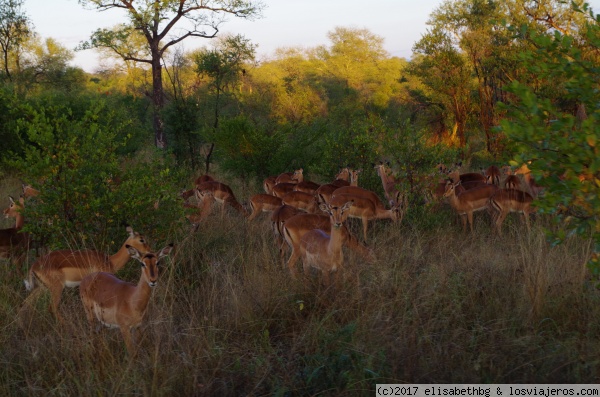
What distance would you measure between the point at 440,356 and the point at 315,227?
3261 mm

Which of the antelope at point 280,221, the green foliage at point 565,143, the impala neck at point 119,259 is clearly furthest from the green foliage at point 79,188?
the green foliage at point 565,143

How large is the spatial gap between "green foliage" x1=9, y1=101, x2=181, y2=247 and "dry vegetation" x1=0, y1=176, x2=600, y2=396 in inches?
20.6

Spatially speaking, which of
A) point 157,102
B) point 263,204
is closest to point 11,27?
point 157,102

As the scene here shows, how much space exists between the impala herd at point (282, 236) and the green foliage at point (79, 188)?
0.98 feet

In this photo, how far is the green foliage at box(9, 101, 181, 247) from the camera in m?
5.44

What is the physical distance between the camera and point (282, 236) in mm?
7238

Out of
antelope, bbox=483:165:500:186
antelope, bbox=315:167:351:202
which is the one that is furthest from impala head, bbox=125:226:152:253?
antelope, bbox=483:165:500:186

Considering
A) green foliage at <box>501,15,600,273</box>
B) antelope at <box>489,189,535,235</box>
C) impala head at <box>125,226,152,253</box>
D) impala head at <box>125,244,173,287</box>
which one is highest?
green foliage at <box>501,15,600,273</box>

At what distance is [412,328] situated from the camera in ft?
12.9

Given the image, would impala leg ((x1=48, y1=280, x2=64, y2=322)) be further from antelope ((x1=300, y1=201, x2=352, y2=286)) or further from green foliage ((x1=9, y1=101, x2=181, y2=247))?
antelope ((x1=300, y1=201, x2=352, y2=286))

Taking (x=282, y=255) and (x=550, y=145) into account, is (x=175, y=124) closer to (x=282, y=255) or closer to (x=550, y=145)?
(x=282, y=255)

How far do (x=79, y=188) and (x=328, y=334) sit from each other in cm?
285

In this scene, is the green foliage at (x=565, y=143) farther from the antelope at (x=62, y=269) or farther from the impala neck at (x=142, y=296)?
the antelope at (x=62, y=269)

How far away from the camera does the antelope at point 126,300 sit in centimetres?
403
